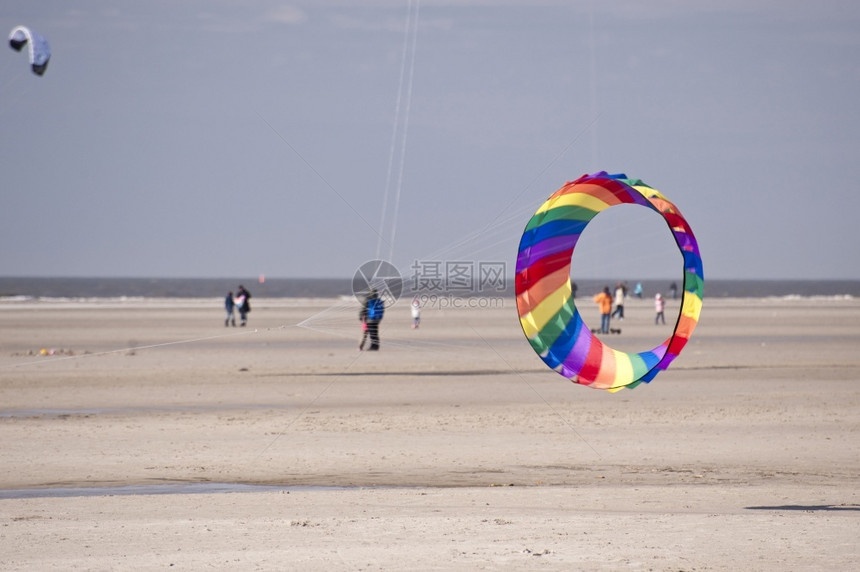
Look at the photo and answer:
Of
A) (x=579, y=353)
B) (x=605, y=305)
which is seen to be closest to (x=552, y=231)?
(x=579, y=353)

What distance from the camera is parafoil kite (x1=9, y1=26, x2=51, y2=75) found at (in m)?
11.5

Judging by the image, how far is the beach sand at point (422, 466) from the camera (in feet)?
24.6

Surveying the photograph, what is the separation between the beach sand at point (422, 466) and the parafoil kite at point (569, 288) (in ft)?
4.14

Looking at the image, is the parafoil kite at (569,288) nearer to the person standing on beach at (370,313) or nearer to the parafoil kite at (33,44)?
the parafoil kite at (33,44)

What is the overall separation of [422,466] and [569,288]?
2679 mm

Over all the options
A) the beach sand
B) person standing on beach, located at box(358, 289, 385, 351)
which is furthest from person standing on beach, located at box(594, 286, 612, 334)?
person standing on beach, located at box(358, 289, 385, 351)

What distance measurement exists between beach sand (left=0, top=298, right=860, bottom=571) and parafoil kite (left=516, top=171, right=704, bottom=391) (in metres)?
1.26

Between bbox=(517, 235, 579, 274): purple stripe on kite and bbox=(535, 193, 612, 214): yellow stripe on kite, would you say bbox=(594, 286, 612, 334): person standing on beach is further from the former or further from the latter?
bbox=(535, 193, 612, 214): yellow stripe on kite

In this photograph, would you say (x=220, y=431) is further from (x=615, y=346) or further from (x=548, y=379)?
(x=615, y=346)

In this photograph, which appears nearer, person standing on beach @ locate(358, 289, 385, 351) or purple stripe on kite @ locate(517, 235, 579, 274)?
purple stripe on kite @ locate(517, 235, 579, 274)

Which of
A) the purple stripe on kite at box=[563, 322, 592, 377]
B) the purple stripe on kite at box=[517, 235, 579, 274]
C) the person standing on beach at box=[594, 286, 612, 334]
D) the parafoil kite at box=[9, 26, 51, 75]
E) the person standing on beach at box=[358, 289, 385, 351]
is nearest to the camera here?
the purple stripe on kite at box=[517, 235, 579, 274]

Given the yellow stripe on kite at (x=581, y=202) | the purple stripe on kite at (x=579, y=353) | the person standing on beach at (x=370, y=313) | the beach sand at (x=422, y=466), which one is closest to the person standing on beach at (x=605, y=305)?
the beach sand at (x=422, y=466)

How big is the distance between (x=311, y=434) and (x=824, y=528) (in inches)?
276

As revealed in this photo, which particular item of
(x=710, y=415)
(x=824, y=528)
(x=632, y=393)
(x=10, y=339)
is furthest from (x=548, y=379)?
(x=10, y=339)
